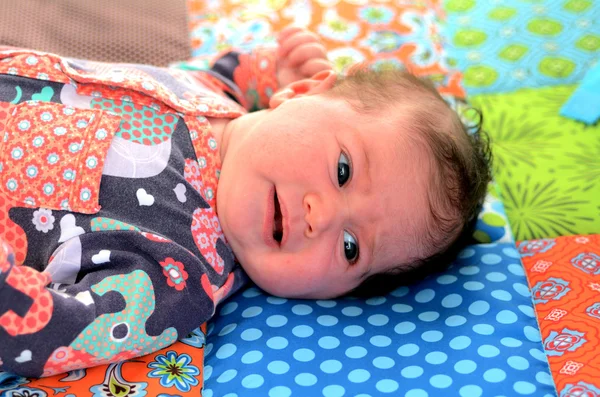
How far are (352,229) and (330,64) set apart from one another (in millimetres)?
615

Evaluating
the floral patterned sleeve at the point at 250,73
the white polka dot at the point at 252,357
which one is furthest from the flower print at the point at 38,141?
the floral patterned sleeve at the point at 250,73

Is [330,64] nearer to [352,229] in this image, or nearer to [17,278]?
[352,229]

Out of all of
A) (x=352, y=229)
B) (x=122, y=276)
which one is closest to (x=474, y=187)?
(x=352, y=229)

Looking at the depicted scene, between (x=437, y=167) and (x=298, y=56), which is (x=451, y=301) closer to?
(x=437, y=167)

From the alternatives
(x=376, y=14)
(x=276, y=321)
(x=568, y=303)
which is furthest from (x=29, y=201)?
(x=376, y=14)

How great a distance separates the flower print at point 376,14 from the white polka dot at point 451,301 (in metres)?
1.03

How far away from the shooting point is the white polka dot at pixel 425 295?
1339 millimetres

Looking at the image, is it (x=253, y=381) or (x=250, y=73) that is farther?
(x=250, y=73)

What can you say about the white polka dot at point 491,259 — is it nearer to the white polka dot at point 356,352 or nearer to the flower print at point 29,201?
the white polka dot at point 356,352

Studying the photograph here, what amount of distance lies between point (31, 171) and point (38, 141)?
0.19 feet

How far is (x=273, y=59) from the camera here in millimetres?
1798

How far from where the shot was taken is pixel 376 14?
6.78 ft

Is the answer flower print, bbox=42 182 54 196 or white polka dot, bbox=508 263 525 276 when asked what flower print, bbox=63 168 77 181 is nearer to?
flower print, bbox=42 182 54 196

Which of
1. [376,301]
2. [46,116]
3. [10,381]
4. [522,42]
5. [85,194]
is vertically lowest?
[376,301]
